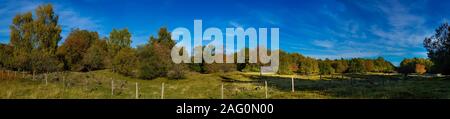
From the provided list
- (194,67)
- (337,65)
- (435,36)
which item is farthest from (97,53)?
(337,65)

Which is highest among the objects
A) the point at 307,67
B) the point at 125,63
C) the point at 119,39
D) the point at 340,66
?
the point at 119,39

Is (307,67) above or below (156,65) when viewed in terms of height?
below

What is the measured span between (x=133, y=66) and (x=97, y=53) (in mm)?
21349

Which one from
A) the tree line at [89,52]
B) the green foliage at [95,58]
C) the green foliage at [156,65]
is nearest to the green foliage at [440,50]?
the tree line at [89,52]

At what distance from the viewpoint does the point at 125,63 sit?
3063 inches

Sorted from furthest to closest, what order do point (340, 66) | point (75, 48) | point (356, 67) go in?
Result: 1. point (356, 67)
2. point (340, 66)
3. point (75, 48)

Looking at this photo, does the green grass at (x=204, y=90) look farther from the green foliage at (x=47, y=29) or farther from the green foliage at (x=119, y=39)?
the green foliage at (x=119, y=39)

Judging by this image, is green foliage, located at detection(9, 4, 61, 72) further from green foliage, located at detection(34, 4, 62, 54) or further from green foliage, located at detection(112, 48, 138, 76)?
green foliage, located at detection(112, 48, 138, 76)

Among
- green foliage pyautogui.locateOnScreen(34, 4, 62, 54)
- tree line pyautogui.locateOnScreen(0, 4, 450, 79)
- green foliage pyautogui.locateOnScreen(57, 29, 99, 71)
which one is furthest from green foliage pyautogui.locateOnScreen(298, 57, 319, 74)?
green foliage pyautogui.locateOnScreen(34, 4, 62, 54)

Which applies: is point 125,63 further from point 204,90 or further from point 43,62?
point 204,90

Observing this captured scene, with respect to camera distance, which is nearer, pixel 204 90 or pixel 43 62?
pixel 204 90

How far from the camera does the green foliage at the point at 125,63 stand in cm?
7562

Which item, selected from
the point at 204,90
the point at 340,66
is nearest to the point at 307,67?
the point at 340,66
